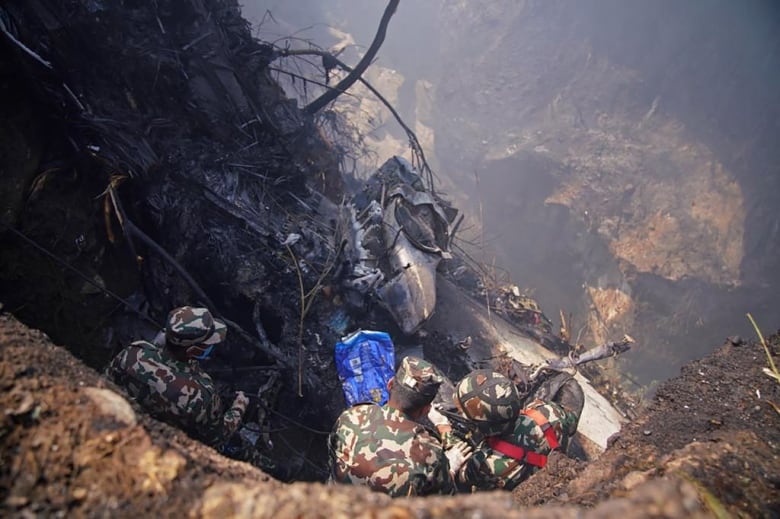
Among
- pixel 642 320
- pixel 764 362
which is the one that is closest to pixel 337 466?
pixel 764 362

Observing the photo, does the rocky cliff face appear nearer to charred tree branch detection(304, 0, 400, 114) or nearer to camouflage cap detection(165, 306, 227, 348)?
charred tree branch detection(304, 0, 400, 114)

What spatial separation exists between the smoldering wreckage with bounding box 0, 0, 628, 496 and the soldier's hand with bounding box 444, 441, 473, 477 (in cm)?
124

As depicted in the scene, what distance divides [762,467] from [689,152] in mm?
14967

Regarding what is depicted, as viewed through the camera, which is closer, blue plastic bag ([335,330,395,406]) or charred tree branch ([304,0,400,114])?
blue plastic bag ([335,330,395,406])

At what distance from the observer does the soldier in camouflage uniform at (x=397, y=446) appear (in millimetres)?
2174

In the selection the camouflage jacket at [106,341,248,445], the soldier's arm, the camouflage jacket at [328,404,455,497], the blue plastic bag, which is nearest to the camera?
the camouflage jacket at [328,404,455,497]

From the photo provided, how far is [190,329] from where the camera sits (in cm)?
Result: 240

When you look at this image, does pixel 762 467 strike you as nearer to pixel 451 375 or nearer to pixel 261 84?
pixel 451 375

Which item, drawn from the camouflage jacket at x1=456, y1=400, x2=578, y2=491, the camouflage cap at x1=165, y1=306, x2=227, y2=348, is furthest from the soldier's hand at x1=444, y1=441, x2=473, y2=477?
the camouflage cap at x1=165, y1=306, x2=227, y2=348

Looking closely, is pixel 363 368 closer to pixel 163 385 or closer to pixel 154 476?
pixel 163 385

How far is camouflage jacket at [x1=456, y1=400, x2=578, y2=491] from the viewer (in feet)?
8.81

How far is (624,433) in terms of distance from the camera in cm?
230

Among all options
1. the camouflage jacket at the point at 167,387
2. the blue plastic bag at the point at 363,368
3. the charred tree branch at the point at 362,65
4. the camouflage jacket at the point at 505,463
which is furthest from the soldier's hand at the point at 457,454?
the charred tree branch at the point at 362,65

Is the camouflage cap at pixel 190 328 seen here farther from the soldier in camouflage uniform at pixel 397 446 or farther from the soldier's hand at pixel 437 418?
the soldier's hand at pixel 437 418
